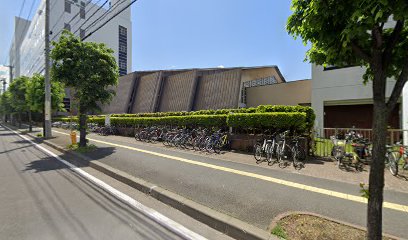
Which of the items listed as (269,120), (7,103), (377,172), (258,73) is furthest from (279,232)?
(7,103)

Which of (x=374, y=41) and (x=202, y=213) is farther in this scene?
(x=202, y=213)

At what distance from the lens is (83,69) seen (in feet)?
37.1

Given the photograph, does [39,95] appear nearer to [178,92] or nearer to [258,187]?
[178,92]

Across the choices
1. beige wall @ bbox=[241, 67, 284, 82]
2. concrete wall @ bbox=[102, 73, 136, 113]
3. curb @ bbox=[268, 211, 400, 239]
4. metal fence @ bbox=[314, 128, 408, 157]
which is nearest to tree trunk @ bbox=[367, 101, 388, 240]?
curb @ bbox=[268, 211, 400, 239]

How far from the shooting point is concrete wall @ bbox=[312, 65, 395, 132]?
1515 cm

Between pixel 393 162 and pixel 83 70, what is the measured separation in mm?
12362

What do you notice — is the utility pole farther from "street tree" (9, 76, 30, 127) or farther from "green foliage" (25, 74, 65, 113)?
"street tree" (9, 76, 30, 127)

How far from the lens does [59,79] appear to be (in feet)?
37.6

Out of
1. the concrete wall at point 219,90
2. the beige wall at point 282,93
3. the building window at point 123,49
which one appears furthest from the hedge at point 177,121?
the building window at point 123,49

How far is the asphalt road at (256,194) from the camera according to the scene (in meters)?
4.07

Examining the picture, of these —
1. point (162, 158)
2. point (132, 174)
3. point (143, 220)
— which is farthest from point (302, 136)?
point (143, 220)

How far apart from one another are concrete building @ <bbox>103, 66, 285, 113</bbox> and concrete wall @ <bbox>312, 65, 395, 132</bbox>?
22.9 feet

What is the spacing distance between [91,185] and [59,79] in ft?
24.9

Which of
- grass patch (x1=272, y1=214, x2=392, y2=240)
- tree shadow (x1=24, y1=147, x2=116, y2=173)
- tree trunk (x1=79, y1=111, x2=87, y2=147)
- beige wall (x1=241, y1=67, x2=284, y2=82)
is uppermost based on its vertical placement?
beige wall (x1=241, y1=67, x2=284, y2=82)
